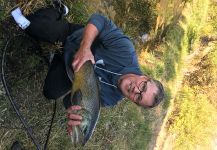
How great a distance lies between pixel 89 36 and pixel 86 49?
178 millimetres

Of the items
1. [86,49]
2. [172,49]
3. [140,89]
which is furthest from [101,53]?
[172,49]

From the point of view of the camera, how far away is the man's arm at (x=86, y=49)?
10.0 feet

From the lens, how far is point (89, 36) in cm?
334

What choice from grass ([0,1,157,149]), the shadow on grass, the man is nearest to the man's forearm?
the man

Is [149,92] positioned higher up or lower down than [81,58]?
lower down

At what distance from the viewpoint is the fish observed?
2889 millimetres

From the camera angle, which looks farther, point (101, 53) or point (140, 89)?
point (101, 53)

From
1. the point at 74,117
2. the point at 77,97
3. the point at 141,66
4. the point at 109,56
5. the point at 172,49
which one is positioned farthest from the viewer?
the point at 172,49

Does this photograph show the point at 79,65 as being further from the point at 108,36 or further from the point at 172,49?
the point at 172,49

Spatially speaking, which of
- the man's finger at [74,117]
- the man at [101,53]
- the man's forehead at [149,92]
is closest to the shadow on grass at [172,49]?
the man at [101,53]

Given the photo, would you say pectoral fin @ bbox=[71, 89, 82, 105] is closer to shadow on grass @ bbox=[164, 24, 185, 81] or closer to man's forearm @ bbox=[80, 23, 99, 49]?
man's forearm @ bbox=[80, 23, 99, 49]

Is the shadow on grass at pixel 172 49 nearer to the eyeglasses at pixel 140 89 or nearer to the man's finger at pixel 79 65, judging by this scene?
the eyeglasses at pixel 140 89

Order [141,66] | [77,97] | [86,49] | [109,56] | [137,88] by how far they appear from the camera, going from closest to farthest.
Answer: [77,97] → [86,49] → [137,88] → [109,56] → [141,66]

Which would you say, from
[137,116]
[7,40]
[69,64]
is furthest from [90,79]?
[137,116]
